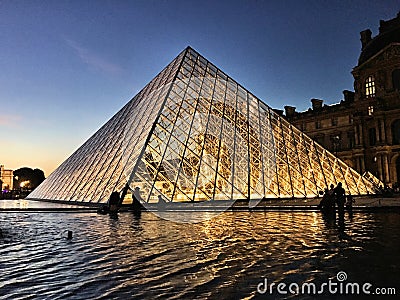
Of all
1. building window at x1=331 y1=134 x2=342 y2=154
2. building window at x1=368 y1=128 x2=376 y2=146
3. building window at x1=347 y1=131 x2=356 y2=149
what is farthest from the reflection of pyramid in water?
building window at x1=331 y1=134 x2=342 y2=154

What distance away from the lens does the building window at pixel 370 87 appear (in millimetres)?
45562

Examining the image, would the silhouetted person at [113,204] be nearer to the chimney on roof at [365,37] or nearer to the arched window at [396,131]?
the arched window at [396,131]

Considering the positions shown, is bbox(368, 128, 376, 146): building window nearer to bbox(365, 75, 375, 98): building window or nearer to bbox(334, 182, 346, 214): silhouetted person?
bbox(365, 75, 375, 98): building window

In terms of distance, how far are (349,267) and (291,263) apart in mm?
629

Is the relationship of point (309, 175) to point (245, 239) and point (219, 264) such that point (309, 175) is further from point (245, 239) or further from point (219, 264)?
point (219, 264)

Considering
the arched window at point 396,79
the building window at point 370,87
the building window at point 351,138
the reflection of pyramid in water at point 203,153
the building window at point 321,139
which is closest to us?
the reflection of pyramid in water at point 203,153

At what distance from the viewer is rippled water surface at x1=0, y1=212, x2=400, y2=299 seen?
3.38 m

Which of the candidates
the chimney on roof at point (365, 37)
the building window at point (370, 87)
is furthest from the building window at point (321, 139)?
the chimney on roof at point (365, 37)

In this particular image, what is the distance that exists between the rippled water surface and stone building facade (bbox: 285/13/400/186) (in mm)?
40620

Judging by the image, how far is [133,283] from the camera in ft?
11.7

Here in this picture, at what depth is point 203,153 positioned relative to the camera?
57.5ft

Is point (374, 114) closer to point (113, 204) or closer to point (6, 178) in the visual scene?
point (113, 204)

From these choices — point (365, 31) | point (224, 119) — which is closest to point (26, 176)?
point (365, 31)

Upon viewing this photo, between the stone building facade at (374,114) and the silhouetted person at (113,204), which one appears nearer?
the silhouetted person at (113,204)
